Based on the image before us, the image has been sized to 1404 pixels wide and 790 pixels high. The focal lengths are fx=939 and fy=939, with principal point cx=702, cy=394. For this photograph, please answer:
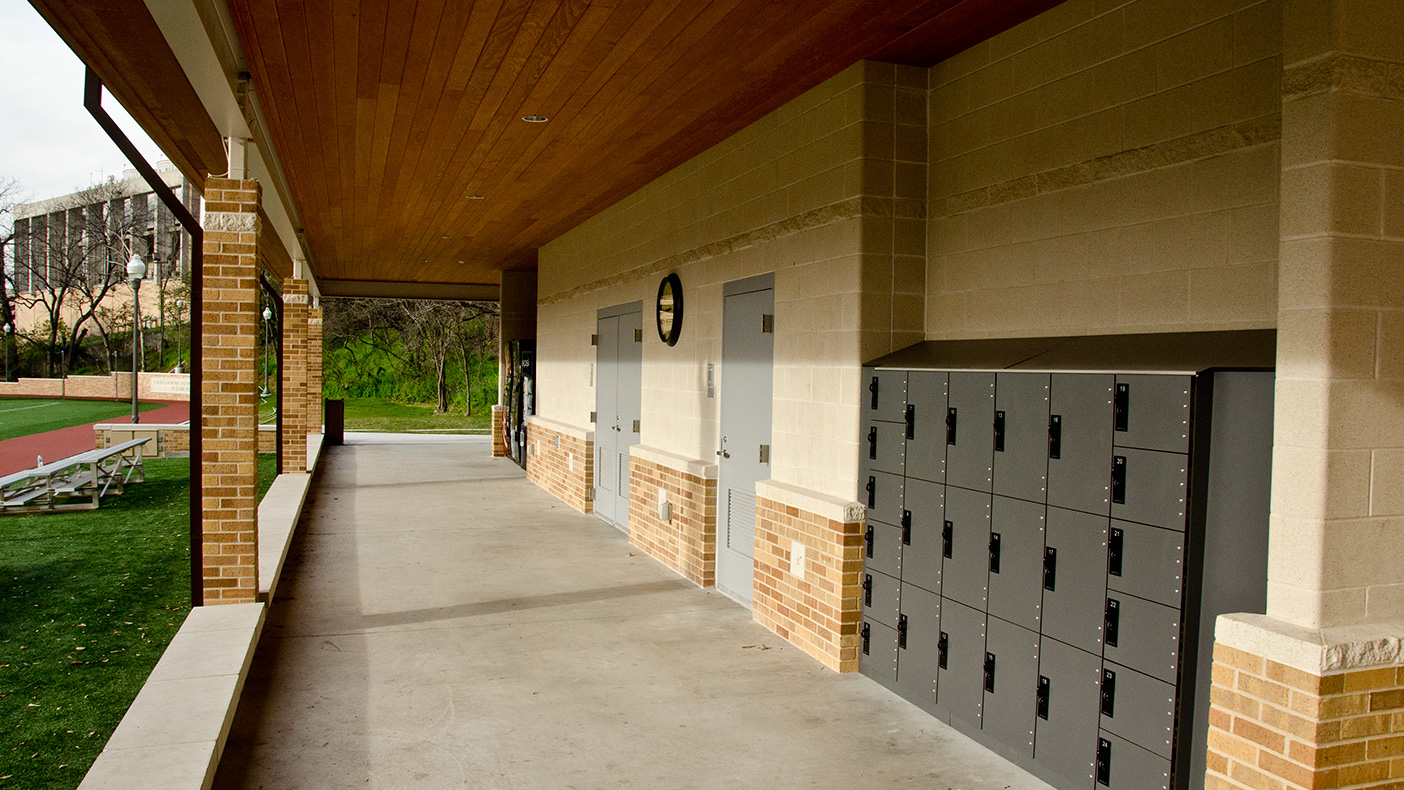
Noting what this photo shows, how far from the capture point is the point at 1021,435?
3.81 m

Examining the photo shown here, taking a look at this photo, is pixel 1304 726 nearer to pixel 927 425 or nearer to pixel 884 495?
pixel 927 425

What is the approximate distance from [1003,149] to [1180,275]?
1285mm

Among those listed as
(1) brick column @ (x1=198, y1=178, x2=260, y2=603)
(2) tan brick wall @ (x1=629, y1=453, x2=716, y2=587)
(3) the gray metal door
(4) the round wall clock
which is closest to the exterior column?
(3) the gray metal door

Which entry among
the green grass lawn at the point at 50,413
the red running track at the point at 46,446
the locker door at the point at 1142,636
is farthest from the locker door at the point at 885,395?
the green grass lawn at the point at 50,413

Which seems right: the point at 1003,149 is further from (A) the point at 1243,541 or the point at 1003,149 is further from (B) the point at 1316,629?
(B) the point at 1316,629

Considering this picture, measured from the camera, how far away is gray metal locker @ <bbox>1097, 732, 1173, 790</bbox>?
10.1 feet

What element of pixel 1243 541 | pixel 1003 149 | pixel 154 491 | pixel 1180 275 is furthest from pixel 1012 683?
pixel 154 491

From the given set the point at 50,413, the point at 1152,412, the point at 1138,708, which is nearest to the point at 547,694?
the point at 1138,708

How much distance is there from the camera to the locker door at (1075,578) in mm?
3379

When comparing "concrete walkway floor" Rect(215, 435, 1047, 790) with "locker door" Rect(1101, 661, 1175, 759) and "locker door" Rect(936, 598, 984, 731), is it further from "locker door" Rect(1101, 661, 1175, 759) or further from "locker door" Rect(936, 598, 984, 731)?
"locker door" Rect(1101, 661, 1175, 759)

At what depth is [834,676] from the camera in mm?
5023

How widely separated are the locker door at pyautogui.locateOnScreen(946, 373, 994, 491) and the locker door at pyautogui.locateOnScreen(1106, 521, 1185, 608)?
77 centimetres

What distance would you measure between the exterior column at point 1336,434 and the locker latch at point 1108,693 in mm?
556

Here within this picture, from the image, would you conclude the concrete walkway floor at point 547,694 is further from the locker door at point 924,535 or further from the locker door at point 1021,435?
the locker door at point 1021,435
